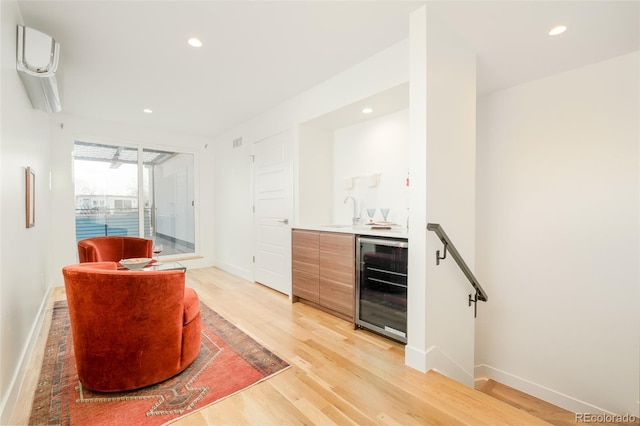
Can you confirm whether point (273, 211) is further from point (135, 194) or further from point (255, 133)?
point (135, 194)

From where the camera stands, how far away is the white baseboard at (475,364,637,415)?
116 inches

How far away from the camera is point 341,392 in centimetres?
196

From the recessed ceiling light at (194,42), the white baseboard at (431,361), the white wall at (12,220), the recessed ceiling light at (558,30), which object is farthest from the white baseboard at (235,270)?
the recessed ceiling light at (558,30)

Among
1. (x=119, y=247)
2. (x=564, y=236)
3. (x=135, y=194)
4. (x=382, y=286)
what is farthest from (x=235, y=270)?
(x=564, y=236)

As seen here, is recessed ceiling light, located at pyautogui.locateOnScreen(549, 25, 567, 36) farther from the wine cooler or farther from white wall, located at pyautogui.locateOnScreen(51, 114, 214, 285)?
white wall, located at pyautogui.locateOnScreen(51, 114, 214, 285)

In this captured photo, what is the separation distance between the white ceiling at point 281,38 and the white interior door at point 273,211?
3.11 feet

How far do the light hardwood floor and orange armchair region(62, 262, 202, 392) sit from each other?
0.44 meters

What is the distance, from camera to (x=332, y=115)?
11.6ft

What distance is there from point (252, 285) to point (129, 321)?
2913mm

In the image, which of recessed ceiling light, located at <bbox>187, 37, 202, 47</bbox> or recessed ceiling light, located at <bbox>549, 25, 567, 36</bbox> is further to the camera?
recessed ceiling light, located at <bbox>187, 37, 202, 47</bbox>

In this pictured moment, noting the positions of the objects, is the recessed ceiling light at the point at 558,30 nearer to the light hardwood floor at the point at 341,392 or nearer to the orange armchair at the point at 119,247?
the light hardwood floor at the point at 341,392

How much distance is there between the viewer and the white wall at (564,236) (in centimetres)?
274

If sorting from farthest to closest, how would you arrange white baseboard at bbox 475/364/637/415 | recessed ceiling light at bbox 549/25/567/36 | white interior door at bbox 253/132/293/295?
1. white interior door at bbox 253/132/293/295
2. white baseboard at bbox 475/364/637/415
3. recessed ceiling light at bbox 549/25/567/36

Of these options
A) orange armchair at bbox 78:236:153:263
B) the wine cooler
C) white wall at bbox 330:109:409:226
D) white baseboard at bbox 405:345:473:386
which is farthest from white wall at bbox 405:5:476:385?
orange armchair at bbox 78:236:153:263
